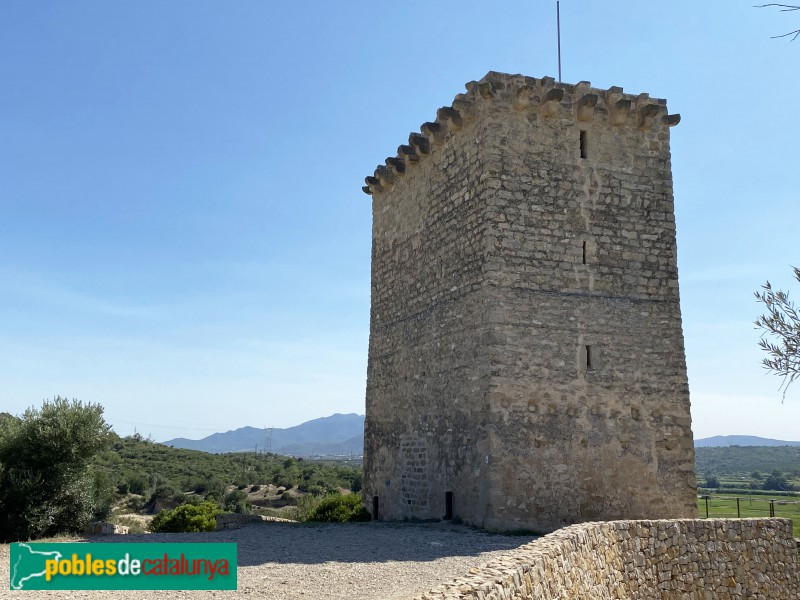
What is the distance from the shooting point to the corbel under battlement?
12.3m

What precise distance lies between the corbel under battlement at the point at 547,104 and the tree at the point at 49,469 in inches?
299

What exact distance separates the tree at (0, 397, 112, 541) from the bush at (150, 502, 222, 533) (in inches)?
64.7

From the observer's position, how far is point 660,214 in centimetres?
1298

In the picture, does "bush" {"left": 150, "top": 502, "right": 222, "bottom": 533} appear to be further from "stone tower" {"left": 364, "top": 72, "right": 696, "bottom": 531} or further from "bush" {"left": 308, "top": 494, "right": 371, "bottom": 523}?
"stone tower" {"left": 364, "top": 72, "right": 696, "bottom": 531}

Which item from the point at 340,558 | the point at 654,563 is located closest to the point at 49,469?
the point at 340,558

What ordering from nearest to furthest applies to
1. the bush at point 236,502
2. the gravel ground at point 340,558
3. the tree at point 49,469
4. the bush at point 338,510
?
the gravel ground at point 340,558, the tree at point 49,469, the bush at point 338,510, the bush at point 236,502

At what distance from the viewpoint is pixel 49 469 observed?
11.9 meters

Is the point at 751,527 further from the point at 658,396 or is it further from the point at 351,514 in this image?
the point at 351,514

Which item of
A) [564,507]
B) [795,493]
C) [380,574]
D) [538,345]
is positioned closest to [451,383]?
[538,345]

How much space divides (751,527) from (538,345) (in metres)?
3.97

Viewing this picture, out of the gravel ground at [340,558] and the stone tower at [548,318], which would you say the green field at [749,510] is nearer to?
the stone tower at [548,318]

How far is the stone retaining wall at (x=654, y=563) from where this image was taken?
22.3 ft

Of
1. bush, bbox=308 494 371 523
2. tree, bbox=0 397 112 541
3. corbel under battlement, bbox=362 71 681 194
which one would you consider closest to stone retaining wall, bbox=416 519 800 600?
corbel under battlement, bbox=362 71 681 194

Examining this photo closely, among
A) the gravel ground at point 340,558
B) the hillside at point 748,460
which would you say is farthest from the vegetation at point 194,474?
the hillside at point 748,460
